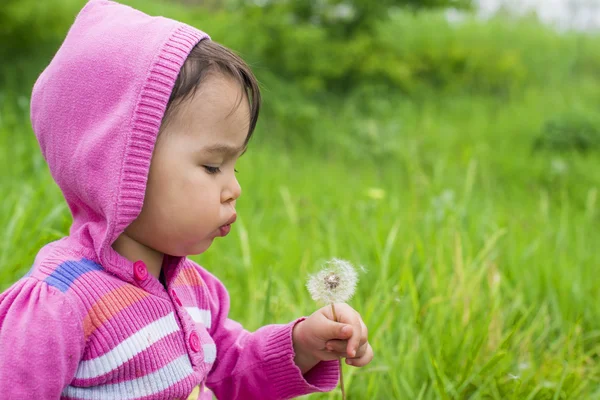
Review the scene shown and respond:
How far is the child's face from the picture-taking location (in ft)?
4.87

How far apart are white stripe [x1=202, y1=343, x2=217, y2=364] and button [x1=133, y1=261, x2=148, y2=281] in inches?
9.4

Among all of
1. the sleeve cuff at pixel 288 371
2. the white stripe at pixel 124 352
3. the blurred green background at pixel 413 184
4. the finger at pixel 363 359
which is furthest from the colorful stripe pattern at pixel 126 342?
the blurred green background at pixel 413 184

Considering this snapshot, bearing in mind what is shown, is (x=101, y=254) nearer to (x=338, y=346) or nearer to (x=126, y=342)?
(x=126, y=342)

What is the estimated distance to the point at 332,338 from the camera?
1607 millimetres

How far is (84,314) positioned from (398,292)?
4.50 feet

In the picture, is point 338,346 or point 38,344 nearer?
point 38,344

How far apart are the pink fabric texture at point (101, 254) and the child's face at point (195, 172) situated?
2.2 inches

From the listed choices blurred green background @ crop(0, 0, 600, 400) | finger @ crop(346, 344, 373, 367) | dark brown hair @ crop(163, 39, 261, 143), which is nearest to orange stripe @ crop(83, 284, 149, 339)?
dark brown hair @ crop(163, 39, 261, 143)

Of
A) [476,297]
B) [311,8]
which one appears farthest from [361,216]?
[311,8]

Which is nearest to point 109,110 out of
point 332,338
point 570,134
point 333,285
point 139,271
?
point 139,271

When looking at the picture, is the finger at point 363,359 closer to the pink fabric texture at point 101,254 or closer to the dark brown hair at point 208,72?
the pink fabric texture at point 101,254

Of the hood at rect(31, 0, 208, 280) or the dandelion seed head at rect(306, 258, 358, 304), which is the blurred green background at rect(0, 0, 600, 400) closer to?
the dandelion seed head at rect(306, 258, 358, 304)

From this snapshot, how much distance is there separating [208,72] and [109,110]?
0.69 ft

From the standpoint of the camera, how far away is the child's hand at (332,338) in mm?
1546
